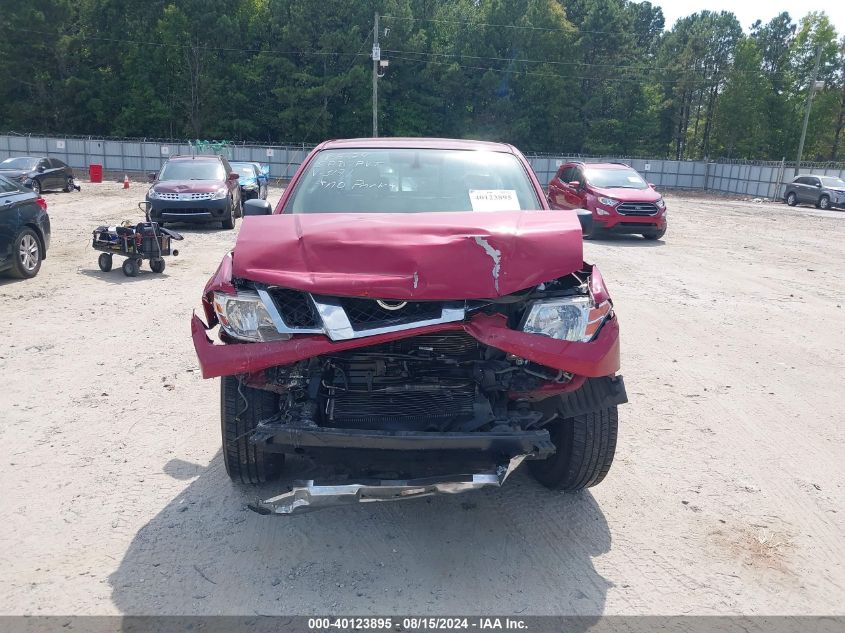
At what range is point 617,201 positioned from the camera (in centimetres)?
1518

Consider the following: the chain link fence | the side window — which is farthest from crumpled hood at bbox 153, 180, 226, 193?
the chain link fence

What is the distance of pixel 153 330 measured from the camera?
7.21m

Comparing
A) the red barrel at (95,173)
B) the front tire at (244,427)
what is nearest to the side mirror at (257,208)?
the front tire at (244,427)

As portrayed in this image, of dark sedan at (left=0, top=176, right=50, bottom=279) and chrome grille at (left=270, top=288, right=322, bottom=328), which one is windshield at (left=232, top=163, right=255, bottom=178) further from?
chrome grille at (left=270, top=288, right=322, bottom=328)

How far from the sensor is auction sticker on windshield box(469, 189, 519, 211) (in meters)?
4.31

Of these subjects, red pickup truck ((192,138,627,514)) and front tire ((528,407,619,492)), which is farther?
front tire ((528,407,619,492))

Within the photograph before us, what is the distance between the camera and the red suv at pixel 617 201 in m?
15.2

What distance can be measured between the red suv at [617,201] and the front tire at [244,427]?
12.2 meters

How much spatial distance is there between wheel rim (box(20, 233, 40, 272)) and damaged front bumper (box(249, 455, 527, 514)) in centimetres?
828

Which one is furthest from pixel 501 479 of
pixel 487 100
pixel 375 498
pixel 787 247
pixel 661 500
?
pixel 487 100

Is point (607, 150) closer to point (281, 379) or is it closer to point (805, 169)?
point (805, 169)

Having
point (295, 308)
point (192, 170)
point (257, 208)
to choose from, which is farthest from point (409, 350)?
point (192, 170)

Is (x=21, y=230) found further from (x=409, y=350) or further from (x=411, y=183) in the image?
(x=409, y=350)

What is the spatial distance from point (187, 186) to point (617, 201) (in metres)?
9.49
